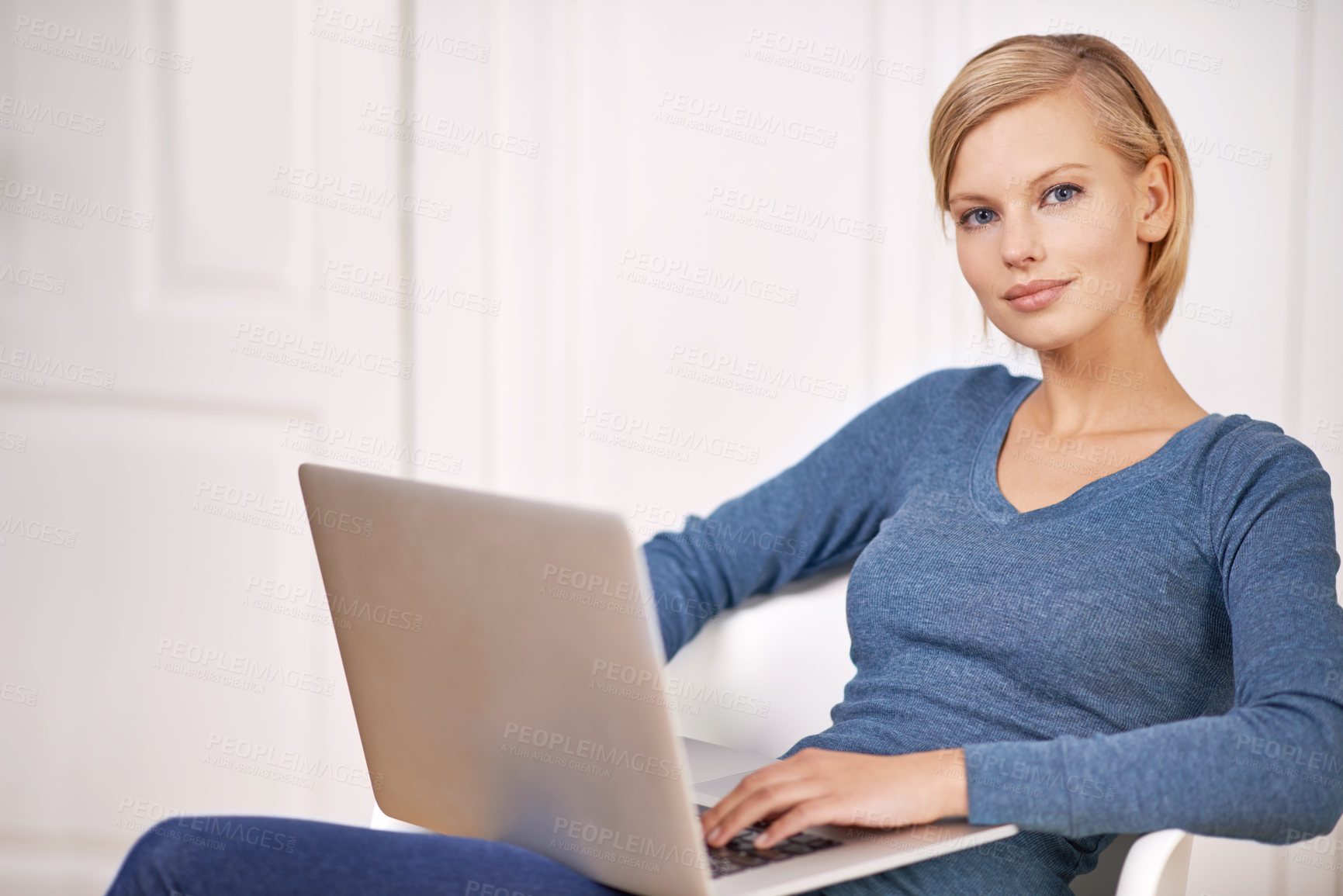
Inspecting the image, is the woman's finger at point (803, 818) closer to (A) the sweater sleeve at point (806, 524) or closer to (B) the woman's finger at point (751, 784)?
(B) the woman's finger at point (751, 784)

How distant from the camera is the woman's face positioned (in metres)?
1.12

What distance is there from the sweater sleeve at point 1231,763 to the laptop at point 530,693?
0.05m

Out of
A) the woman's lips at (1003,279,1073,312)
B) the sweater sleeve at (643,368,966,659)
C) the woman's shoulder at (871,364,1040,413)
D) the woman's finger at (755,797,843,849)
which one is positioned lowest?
the woman's finger at (755,797,843,849)

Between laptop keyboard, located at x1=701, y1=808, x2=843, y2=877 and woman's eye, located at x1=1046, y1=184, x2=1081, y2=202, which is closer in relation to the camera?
laptop keyboard, located at x1=701, y1=808, x2=843, y2=877

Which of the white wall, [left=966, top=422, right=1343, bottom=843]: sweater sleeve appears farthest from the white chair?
the white wall

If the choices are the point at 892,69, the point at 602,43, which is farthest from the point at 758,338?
the point at 602,43

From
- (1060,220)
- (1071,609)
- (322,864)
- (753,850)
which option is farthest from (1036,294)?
(322,864)

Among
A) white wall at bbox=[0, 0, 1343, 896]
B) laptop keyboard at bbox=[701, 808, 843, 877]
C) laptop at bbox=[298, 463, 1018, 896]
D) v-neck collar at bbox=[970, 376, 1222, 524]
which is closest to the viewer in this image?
laptop at bbox=[298, 463, 1018, 896]

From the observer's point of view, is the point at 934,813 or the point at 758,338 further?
the point at 758,338

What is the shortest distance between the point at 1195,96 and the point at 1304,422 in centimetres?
43

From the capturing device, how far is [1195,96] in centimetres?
148

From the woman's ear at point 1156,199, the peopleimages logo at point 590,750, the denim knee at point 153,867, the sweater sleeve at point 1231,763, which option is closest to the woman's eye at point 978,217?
the woman's ear at point 1156,199

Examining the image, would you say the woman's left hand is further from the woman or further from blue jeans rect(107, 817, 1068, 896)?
blue jeans rect(107, 817, 1068, 896)

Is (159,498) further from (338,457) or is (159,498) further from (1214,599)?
(1214,599)
